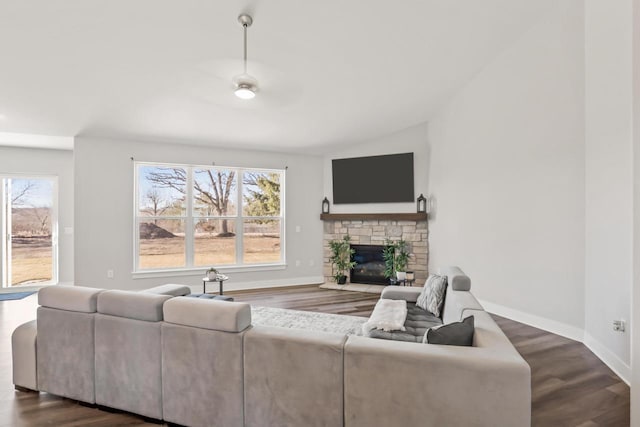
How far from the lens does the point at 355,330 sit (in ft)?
12.0

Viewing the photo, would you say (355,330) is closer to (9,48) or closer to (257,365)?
(257,365)

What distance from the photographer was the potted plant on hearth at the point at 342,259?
632cm

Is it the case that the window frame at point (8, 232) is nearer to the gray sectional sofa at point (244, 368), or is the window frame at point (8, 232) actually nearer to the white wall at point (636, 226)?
the gray sectional sofa at point (244, 368)

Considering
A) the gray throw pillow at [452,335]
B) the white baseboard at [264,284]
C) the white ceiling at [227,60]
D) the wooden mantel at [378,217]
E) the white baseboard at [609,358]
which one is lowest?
the white baseboard at [264,284]

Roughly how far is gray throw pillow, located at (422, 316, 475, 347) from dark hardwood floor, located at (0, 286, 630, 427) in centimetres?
97

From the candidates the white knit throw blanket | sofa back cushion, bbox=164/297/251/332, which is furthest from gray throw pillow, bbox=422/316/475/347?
sofa back cushion, bbox=164/297/251/332

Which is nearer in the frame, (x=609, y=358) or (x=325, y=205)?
(x=609, y=358)

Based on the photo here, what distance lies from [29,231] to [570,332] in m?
8.28

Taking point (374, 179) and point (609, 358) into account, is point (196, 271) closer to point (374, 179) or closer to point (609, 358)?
point (374, 179)

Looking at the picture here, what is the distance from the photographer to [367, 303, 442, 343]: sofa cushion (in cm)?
240

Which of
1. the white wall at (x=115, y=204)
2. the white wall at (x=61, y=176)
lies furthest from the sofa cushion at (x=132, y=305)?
the white wall at (x=61, y=176)

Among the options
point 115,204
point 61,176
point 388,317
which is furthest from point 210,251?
point 388,317

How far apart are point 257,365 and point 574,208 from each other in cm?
358

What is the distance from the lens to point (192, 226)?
229 inches
